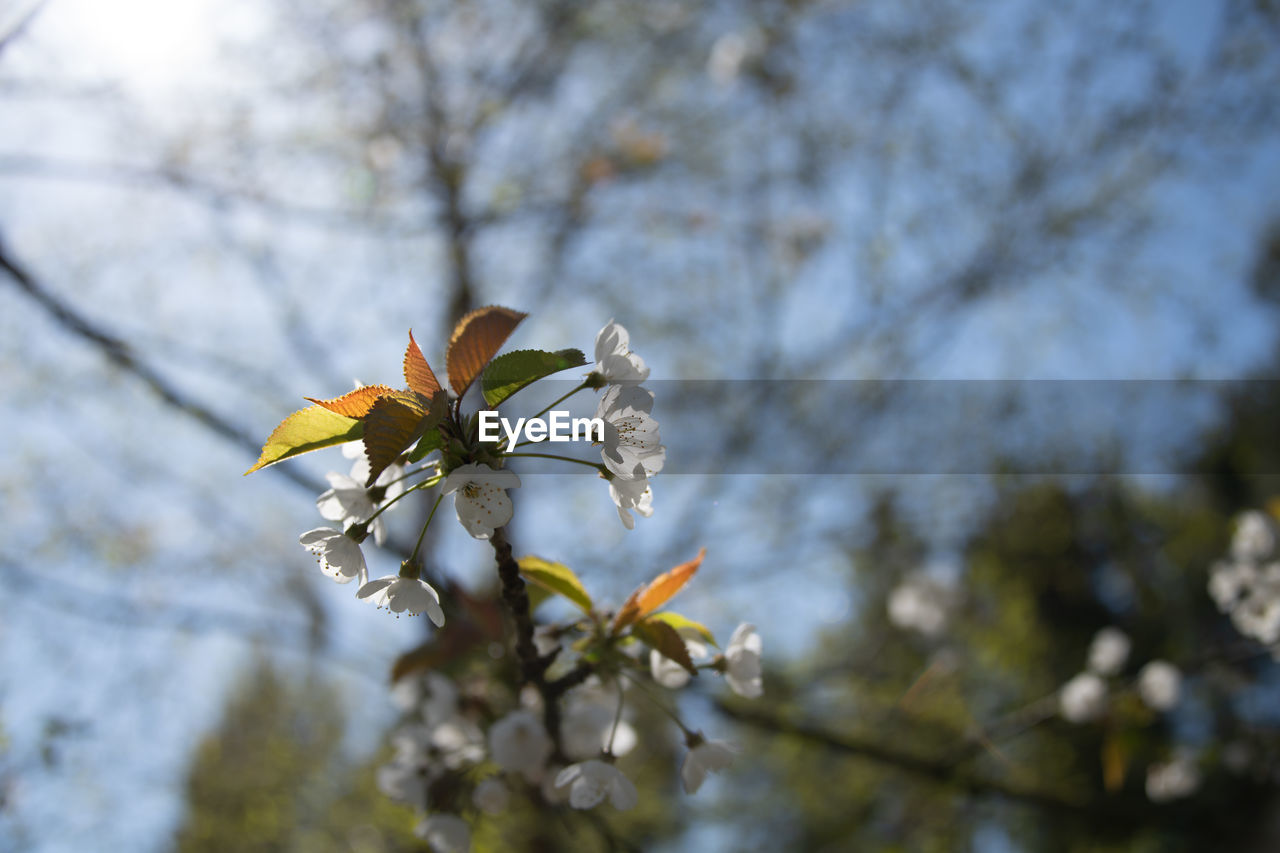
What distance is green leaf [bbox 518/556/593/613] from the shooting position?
65cm

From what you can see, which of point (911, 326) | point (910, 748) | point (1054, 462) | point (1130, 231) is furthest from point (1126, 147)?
point (910, 748)

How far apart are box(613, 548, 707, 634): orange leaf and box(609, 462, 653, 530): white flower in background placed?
0.34ft

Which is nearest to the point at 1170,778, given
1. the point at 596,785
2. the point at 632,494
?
the point at 596,785

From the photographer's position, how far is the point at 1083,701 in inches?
71.4

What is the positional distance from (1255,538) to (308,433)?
5.47 feet

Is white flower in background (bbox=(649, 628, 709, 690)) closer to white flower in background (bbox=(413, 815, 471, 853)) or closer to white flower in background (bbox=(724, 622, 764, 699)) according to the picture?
white flower in background (bbox=(724, 622, 764, 699))

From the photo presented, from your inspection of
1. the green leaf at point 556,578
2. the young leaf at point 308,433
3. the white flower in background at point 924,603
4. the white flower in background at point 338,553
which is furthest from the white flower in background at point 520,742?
the white flower in background at point 924,603

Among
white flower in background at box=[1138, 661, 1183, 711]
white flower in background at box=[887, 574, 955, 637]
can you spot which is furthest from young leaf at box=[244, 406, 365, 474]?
white flower in background at box=[887, 574, 955, 637]

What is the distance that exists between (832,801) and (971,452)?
1652mm

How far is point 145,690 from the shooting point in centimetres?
168

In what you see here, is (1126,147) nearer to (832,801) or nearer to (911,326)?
(911,326)

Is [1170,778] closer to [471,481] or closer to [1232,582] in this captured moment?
[1232,582]

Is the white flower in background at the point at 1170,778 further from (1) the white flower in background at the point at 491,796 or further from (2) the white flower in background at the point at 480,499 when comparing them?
(2) the white flower in background at the point at 480,499

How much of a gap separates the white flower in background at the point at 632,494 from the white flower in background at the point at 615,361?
0.23 ft
